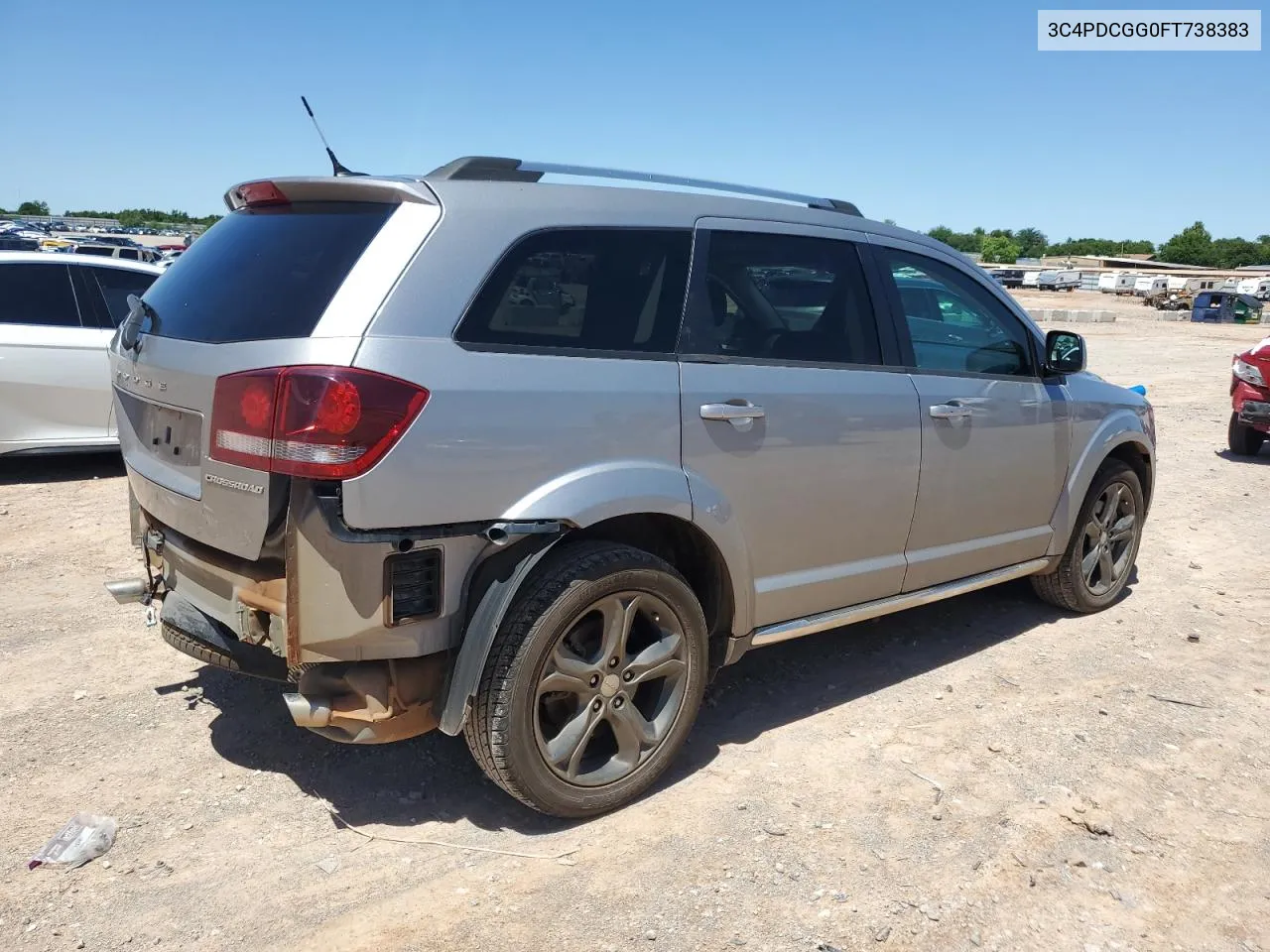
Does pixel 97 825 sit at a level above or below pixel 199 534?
below

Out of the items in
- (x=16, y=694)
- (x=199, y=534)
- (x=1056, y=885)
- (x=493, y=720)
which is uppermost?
(x=199, y=534)

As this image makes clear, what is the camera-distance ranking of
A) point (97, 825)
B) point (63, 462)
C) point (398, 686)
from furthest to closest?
point (63, 462) < point (97, 825) < point (398, 686)

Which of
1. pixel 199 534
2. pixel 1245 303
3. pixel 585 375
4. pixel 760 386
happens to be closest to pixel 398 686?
pixel 199 534

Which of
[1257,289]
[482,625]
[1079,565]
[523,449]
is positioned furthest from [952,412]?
[1257,289]

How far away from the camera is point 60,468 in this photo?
8.09 m

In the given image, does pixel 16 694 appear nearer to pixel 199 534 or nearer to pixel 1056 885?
pixel 199 534

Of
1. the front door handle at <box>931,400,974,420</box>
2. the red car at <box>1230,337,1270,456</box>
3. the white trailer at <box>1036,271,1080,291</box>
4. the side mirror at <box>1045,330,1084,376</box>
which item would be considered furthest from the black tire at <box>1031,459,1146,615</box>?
the white trailer at <box>1036,271,1080,291</box>

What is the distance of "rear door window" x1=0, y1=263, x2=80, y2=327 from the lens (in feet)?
24.2

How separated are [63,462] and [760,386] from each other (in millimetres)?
7213

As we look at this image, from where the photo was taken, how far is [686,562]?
11.5 feet

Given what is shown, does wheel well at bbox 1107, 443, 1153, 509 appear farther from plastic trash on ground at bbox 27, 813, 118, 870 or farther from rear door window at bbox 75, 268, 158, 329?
rear door window at bbox 75, 268, 158, 329

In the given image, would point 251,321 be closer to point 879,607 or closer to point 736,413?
point 736,413

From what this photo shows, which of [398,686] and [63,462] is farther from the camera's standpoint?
[63,462]

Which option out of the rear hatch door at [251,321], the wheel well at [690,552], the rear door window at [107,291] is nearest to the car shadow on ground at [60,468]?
the rear door window at [107,291]
